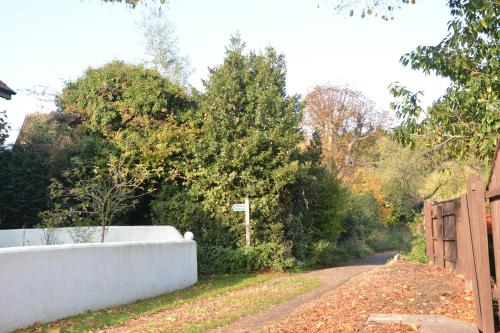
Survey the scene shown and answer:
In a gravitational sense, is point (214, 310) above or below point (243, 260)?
below

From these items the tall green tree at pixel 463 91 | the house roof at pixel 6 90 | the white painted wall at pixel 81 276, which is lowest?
the white painted wall at pixel 81 276

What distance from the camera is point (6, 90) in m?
20.5

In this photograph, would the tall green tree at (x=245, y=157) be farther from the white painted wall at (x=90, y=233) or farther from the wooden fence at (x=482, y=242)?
the wooden fence at (x=482, y=242)

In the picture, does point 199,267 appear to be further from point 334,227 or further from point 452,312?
point 452,312

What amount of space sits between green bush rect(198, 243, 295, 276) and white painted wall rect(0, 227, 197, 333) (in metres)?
3.28

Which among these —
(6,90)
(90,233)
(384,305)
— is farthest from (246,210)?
(384,305)

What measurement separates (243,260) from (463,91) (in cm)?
1062

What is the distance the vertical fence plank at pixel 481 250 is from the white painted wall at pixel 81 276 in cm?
691

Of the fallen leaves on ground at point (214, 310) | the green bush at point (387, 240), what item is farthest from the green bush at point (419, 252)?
the green bush at point (387, 240)

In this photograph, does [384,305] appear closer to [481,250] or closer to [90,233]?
[481,250]

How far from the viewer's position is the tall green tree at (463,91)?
1139 centimetres

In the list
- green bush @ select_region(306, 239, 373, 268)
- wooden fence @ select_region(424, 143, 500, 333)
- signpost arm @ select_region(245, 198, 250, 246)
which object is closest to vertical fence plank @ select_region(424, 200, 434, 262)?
signpost arm @ select_region(245, 198, 250, 246)

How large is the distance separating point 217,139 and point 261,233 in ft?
11.6

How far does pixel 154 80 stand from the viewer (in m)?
22.8
